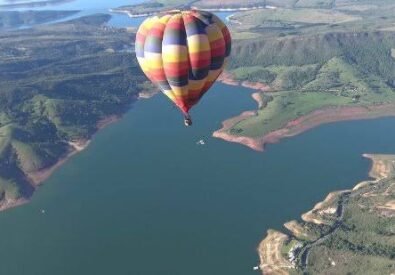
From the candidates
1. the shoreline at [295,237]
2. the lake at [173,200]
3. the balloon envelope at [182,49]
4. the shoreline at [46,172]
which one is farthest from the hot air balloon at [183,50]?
the shoreline at [46,172]

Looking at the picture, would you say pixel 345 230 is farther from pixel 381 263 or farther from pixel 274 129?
pixel 274 129

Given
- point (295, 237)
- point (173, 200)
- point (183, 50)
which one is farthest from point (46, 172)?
point (183, 50)

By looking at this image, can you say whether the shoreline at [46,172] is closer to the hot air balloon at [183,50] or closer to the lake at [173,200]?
the lake at [173,200]

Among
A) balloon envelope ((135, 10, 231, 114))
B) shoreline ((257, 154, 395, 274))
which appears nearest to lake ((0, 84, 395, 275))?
shoreline ((257, 154, 395, 274))

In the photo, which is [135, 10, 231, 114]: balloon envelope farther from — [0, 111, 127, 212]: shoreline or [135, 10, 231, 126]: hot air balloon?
[0, 111, 127, 212]: shoreline

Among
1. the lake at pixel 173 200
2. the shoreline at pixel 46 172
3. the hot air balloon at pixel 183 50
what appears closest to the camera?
the hot air balloon at pixel 183 50

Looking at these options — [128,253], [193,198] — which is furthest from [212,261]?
[193,198]

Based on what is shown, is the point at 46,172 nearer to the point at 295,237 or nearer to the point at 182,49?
the point at 295,237
